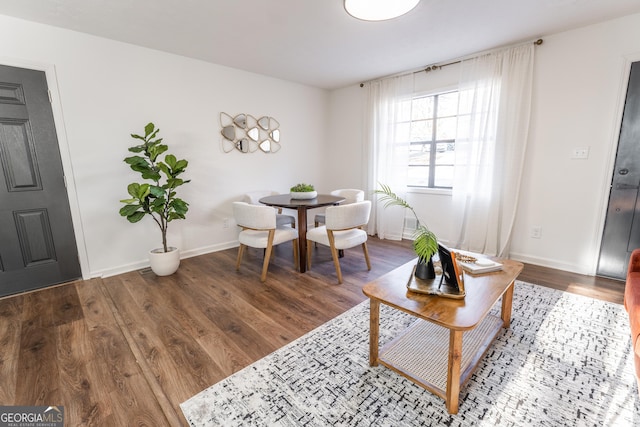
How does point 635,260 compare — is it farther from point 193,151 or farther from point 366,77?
point 193,151

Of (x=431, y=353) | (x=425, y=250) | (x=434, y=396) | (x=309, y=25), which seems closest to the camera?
(x=434, y=396)

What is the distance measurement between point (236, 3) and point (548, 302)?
3.51 meters

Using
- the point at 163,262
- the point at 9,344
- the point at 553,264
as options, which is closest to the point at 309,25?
the point at 163,262

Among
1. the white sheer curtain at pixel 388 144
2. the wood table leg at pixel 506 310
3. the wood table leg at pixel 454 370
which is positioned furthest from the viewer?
the white sheer curtain at pixel 388 144

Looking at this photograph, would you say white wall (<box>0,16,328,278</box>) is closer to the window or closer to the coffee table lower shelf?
the window

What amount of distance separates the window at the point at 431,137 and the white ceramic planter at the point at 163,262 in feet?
10.8

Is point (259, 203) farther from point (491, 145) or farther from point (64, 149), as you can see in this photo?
point (491, 145)

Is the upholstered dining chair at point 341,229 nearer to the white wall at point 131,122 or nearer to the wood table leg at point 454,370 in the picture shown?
the wood table leg at point 454,370

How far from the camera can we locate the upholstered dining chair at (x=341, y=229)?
272cm

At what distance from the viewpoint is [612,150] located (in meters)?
2.64

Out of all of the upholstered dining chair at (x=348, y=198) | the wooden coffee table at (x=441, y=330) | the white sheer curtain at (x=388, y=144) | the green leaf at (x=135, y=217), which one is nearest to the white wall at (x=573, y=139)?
the white sheer curtain at (x=388, y=144)

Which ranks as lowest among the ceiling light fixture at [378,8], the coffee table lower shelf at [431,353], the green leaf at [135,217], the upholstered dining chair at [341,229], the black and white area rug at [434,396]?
the black and white area rug at [434,396]

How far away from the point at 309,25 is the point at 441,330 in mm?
2768

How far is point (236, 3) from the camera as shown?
219cm
